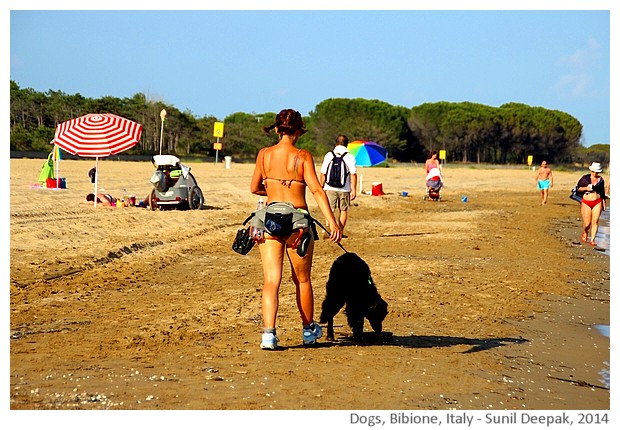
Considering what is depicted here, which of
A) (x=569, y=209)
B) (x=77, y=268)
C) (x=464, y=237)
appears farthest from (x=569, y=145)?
(x=77, y=268)

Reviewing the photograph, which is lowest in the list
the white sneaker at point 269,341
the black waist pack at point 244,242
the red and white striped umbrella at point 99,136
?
the white sneaker at point 269,341

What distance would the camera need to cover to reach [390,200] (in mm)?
27328

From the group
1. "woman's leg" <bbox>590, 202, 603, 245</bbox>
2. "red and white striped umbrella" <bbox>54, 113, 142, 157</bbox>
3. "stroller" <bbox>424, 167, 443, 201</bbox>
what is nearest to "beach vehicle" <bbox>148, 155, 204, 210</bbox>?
"red and white striped umbrella" <bbox>54, 113, 142, 157</bbox>

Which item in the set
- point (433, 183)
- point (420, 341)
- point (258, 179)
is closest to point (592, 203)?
point (420, 341)

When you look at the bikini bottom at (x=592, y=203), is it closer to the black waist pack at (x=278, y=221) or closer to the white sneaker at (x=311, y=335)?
the white sneaker at (x=311, y=335)

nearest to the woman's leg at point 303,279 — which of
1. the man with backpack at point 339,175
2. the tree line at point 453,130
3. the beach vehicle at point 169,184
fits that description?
the man with backpack at point 339,175

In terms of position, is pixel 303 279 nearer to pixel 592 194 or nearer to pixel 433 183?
pixel 592 194

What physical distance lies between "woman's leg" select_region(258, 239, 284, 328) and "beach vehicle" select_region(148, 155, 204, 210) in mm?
11967

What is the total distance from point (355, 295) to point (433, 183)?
67.8ft

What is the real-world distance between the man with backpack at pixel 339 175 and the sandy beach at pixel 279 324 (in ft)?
2.53

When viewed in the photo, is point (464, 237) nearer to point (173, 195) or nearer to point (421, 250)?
point (421, 250)

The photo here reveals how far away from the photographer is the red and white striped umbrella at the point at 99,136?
18.0 m
